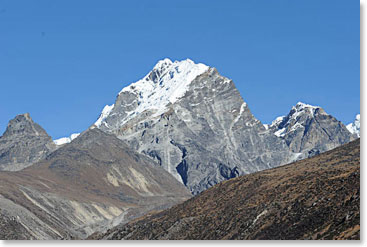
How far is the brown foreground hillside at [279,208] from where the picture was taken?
78.0 meters

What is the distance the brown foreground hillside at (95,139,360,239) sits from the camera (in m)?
78.0

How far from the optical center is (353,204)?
3007 inches

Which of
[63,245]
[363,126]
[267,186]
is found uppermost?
[267,186]

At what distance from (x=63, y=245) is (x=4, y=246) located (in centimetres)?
505

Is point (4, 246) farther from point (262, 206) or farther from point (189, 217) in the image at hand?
point (189, 217)

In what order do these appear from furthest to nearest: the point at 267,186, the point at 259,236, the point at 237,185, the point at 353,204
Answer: the point at 237,185 < the point at 267,186 < the point at 259,236 < the point at 353,204

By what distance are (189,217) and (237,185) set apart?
1435 cm

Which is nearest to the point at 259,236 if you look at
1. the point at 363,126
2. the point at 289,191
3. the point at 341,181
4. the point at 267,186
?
the point at 341,181

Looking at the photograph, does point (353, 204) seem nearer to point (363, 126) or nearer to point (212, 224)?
point (363, 126)

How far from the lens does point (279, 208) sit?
99688 mm

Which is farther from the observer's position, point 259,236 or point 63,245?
point 259,236

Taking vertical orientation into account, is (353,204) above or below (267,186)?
below

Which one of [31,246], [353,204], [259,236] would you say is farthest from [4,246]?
[259,236]

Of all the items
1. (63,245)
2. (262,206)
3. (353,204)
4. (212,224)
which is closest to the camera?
(63,245)
